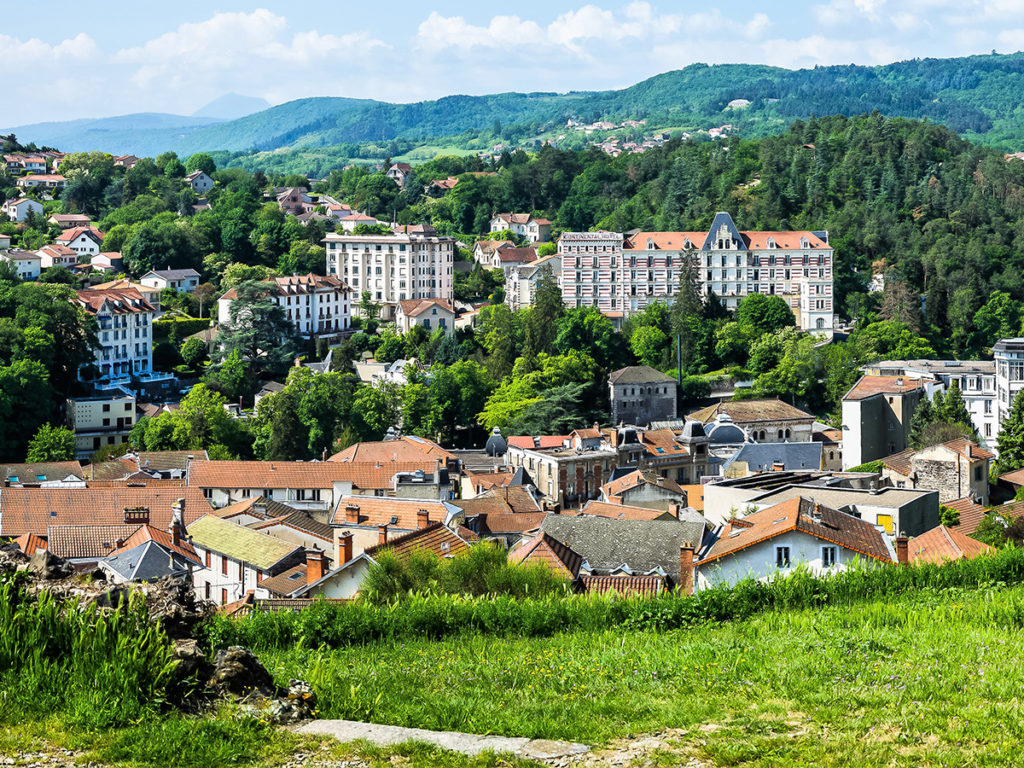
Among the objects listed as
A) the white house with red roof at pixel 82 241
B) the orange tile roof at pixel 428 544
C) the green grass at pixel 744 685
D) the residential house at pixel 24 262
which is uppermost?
the white house with red roof at pixel 82 241

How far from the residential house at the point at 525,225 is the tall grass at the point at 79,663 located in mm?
104517

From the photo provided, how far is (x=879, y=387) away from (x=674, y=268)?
85.6 ft

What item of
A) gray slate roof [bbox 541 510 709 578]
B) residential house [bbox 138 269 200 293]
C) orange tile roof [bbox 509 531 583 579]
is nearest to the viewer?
orange tile roof [bbox 509 531 583 579]

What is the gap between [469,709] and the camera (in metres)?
9.16

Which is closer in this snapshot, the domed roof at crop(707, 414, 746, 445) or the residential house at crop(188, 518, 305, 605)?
the residential house at crop(188, 518, 305, 605)

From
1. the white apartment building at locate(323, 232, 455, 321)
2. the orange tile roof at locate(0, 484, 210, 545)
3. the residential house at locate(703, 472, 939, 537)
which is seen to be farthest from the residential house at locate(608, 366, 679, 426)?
the residential house at locate(703, 472, 939, 537)

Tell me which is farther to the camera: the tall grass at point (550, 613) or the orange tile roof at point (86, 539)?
the orange tile roof at point (86, 539)

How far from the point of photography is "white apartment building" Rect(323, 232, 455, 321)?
9162 centimetres

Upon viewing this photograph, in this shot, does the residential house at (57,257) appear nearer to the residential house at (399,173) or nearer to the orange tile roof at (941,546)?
the residential house at (399,173)

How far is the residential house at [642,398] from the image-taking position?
6862 centimetres

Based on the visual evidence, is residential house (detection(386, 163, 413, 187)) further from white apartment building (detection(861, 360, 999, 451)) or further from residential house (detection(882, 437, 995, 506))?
residential house (detection(882, 437, 995, 506))

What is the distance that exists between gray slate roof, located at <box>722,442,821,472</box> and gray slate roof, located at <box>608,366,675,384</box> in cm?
1393

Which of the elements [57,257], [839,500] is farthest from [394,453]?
[57,257]

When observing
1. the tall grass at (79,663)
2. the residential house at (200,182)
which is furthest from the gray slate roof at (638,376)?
the residential house at (200,182)
